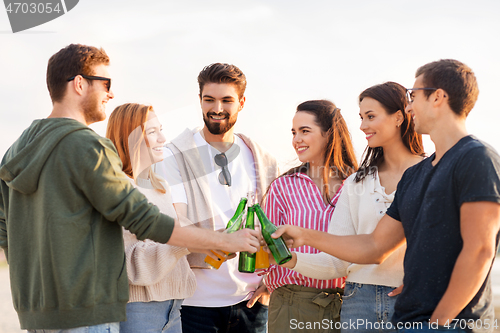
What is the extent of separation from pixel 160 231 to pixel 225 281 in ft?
4.45

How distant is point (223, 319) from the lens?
3.60 meters

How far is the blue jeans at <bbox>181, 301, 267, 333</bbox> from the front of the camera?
354cm

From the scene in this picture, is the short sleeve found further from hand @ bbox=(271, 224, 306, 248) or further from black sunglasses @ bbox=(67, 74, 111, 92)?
black sunglasses @ bbox=(67, 74, 111, 92)

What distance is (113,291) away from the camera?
2271mm

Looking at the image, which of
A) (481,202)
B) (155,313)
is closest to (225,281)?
(155,313)

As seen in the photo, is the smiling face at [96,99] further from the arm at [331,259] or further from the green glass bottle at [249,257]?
the arm at [331,259]

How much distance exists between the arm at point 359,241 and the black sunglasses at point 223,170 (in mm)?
913

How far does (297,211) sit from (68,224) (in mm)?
1768

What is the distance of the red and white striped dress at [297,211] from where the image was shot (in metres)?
3.28

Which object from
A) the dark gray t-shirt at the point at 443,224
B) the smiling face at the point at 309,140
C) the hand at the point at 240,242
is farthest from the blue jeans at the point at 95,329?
the smiling face at the point at 309,140

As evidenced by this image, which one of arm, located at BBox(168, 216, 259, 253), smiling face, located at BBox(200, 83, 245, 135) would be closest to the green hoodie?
arm, located at BBox(168, 216, 259, 253)

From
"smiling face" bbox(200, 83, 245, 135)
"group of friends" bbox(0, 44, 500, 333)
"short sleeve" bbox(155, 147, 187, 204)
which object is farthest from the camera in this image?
"smiling face" bbox(200, 83, 245, 135)

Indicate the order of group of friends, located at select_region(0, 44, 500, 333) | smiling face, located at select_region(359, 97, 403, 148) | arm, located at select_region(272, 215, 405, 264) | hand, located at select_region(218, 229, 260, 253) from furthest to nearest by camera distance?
smiling face, located at select_region(359, 97, 403, 148), arm, located at select_region(272, 215, 405, 264), hand, located at select_region(218, 229, 260, 253), group of friends, located at select_region(0, 44, 500, 333)

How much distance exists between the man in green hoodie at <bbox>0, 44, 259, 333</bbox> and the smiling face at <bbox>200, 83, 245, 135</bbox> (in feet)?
5.47
